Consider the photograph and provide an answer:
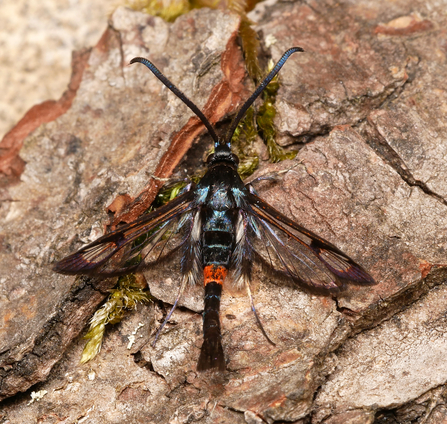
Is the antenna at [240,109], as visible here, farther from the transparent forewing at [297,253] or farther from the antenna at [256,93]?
the transparent forewing at [297,253]

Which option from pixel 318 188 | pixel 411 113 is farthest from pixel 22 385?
pixel 411 113

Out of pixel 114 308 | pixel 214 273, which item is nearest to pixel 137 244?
pixel 114 308

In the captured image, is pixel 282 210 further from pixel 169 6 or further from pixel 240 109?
pixel 169 6

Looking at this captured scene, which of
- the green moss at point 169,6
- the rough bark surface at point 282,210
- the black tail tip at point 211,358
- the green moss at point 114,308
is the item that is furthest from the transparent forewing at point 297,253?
the green moss at point 169,6

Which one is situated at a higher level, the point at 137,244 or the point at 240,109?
the point at 240,109

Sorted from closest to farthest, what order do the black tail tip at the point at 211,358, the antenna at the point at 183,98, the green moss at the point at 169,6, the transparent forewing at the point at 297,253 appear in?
the black tail tip at the point at 211,358 → the transparent forewing at the point at 297,253 → the antenna at the point at 183,98 → the green moss at the point at 169,6

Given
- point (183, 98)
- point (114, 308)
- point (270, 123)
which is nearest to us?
point (114, 308)

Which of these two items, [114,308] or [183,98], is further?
[183,98]

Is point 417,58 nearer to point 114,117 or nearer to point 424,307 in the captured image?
point 424,307
